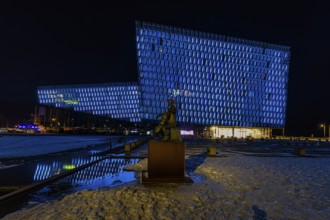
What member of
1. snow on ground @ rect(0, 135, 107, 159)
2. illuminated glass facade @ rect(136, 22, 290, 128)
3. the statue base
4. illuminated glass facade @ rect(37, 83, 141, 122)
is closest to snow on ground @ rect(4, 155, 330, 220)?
the statue base

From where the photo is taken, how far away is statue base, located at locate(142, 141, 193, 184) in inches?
427

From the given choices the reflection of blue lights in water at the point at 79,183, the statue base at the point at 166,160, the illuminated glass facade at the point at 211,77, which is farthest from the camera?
the illuminated glass facade at the point at 211,77

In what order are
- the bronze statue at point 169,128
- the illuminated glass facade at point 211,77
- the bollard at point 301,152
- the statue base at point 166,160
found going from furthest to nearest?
the illuminated glass facade at point 211,77 → the bollard at point 301,152 → the bronze statue at point 169,128 → the statue base at point 166,160

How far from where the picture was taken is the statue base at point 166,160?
10.8 meters

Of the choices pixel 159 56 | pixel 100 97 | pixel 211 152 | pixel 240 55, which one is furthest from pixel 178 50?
pixel 211 152

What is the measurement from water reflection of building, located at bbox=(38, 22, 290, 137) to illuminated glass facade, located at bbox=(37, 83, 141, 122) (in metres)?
35.6

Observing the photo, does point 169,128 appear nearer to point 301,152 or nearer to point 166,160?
point 166,160

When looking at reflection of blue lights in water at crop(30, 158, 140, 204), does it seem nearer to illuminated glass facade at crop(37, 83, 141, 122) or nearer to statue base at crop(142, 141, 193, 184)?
statue base at crop(142, 141, 193, 184)

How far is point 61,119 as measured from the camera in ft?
397

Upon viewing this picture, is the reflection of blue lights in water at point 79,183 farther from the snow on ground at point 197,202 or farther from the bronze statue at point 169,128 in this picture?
the bronze statue at point 169,128

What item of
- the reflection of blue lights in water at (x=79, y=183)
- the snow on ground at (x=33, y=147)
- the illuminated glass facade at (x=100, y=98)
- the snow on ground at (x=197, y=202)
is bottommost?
the snow on ground at (x=33, y=147)

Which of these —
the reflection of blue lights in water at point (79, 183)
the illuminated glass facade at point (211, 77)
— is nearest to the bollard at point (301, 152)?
the reflection of blue lights in water at point (79, 183)

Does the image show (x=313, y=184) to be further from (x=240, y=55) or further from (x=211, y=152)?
(x=240, y=55)

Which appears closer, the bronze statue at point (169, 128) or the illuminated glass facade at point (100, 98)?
the bronze statue at point (169, 128)
